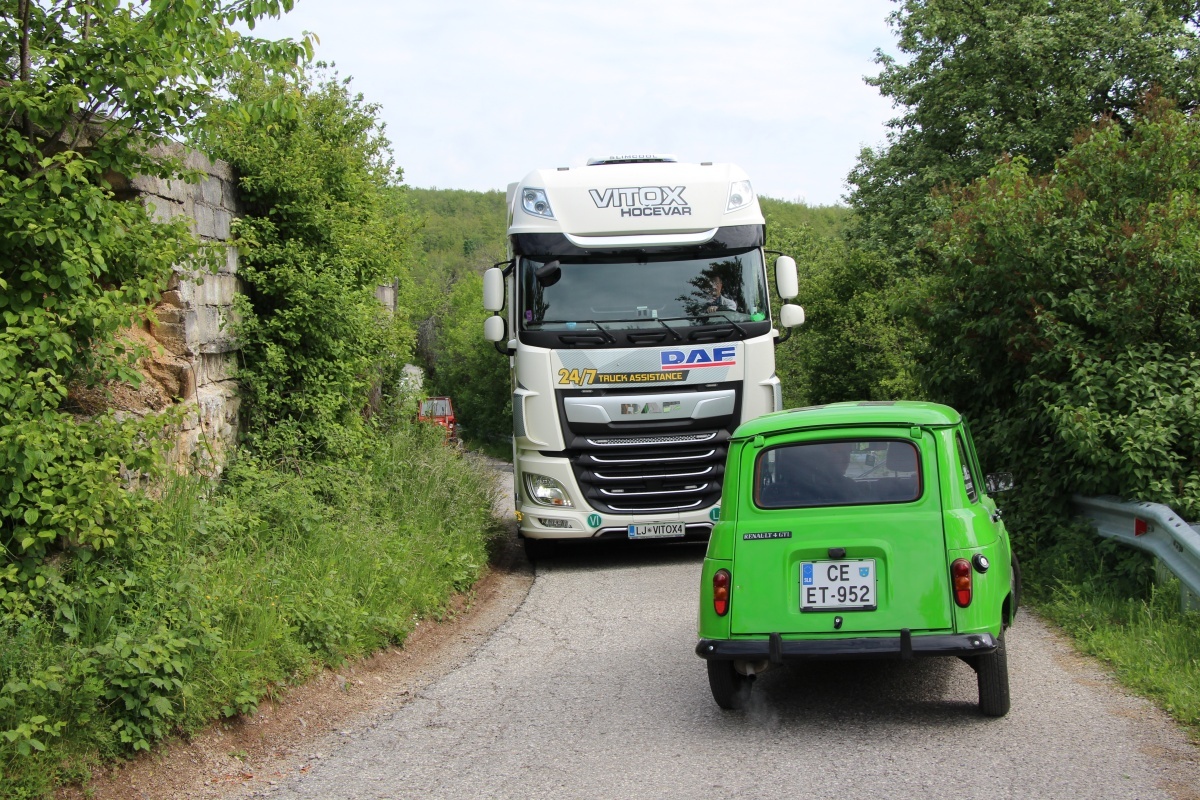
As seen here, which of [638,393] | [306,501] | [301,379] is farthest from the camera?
[638,393]

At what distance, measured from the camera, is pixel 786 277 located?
452 inches

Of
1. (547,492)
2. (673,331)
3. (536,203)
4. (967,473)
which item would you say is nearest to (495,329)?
(536,203)

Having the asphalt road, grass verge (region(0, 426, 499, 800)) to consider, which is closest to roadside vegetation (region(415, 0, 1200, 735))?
the asphalt road

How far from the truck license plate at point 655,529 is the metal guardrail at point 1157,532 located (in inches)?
149

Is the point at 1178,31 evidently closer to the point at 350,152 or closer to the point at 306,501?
the point at 350,152

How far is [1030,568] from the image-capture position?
905 cm

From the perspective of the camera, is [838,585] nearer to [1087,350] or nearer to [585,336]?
[1087,350]

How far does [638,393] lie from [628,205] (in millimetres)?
1928

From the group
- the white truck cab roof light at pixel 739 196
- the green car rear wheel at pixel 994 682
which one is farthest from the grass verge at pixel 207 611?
the white truck cab roof light at pixel 739 196

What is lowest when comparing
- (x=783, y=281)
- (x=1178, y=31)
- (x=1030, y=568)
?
(x=1030, y=568)

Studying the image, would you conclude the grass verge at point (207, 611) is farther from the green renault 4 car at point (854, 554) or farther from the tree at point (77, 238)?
the green renault 4 car at point (854, 554)

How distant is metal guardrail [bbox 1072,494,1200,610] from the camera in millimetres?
6922

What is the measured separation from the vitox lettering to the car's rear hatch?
5063mm

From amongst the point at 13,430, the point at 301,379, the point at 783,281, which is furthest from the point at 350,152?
the point at 13,430
